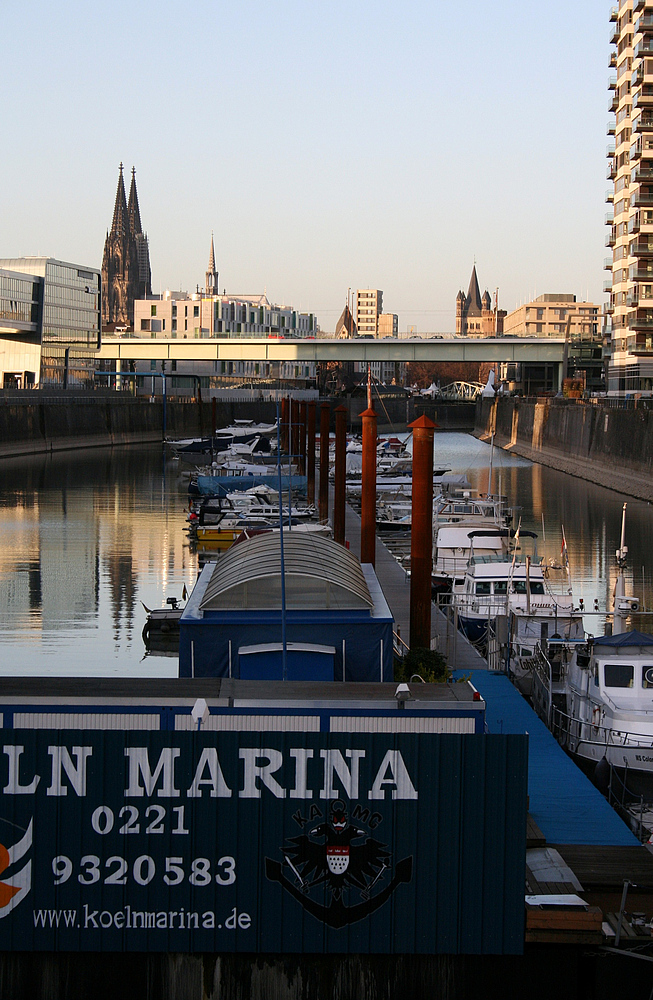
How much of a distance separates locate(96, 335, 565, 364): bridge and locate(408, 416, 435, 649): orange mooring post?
86.7m

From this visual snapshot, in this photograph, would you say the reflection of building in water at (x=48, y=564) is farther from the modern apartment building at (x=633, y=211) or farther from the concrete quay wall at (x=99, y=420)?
the modern apartment building at (x=633, y=211)

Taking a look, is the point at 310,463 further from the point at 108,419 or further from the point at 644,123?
the point at 108,419

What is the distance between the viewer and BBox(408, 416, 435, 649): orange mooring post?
888 inches

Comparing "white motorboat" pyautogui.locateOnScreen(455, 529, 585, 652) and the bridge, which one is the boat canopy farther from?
the bridge

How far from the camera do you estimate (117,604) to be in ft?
114

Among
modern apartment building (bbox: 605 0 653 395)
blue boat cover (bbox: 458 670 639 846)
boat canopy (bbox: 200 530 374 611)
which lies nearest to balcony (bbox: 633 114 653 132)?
modern apartment building (bbox: 605 0 653 395)

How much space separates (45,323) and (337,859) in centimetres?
13075


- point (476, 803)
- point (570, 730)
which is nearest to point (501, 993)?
point (476, 803)

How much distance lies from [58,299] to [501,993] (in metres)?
135

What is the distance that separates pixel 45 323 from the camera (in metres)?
135

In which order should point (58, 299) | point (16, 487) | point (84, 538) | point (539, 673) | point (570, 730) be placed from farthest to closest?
1. point (58, 299)
2. point (16, 487)
3. point (84, 538)
4. point (539, 673)
5. point (570, 730)

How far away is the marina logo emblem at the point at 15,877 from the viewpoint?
10438mm

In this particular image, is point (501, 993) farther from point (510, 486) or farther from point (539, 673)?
point (510, 486)

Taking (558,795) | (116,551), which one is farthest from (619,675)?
(116,551)
